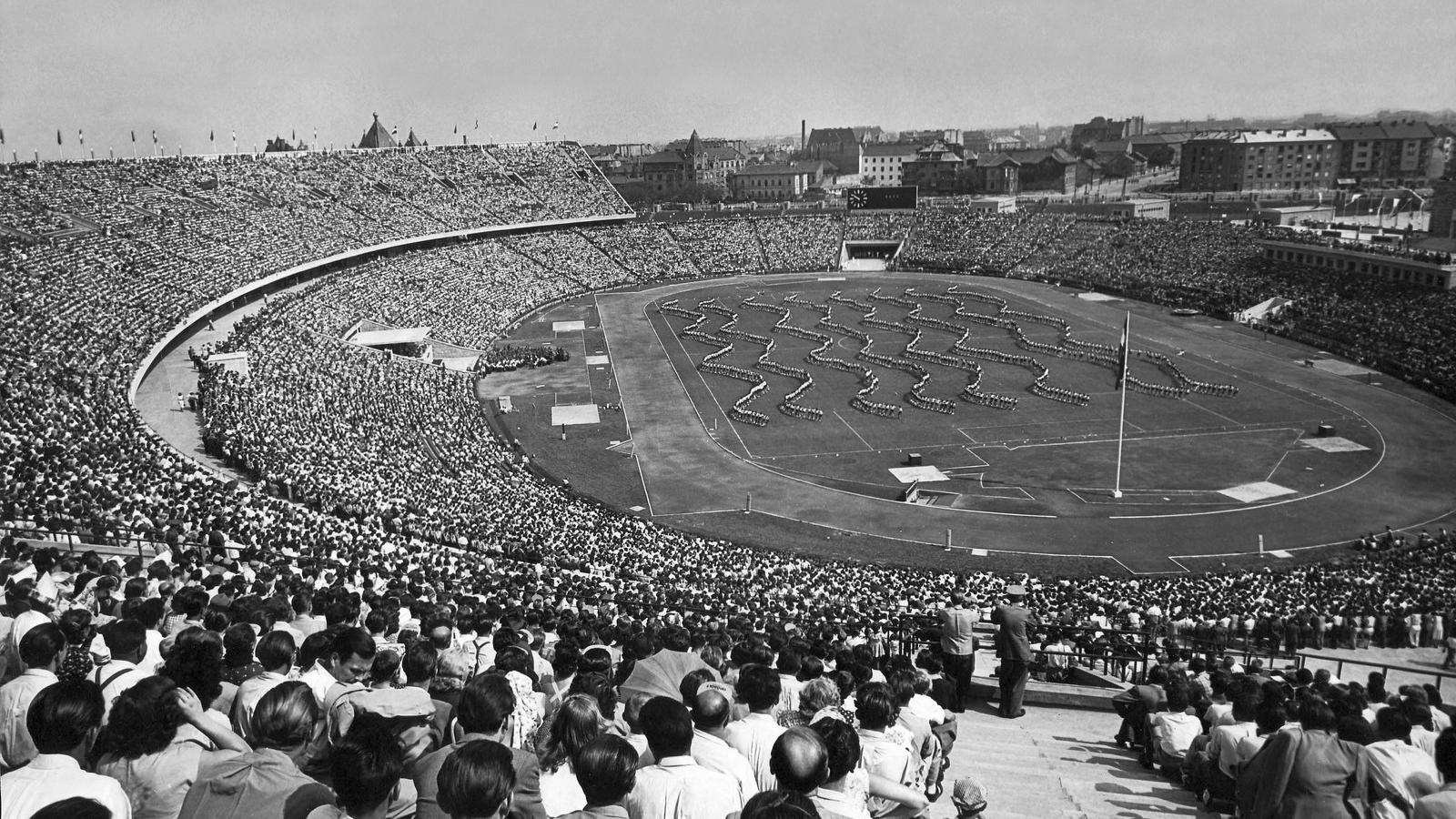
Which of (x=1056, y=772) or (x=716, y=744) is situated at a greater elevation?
(x=716, y=744)

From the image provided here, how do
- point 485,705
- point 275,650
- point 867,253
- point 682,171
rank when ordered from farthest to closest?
point 682,171 → point 867,253 → point 275,650 → point 485,705

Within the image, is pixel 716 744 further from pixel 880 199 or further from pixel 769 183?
pixel 769 183

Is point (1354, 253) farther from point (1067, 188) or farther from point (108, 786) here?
point (1067, 188)

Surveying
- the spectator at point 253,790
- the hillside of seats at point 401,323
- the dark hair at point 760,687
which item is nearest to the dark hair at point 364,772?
the spectator at point 253,790

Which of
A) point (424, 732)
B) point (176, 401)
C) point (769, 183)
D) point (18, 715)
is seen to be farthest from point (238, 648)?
point (769, 183)

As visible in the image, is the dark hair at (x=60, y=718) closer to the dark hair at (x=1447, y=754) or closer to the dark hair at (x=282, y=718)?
the dark hair at (x=282, y=718)

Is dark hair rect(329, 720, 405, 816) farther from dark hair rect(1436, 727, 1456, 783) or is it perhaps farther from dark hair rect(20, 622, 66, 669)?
dark hair rect(1436, 727, 1456, 783)
